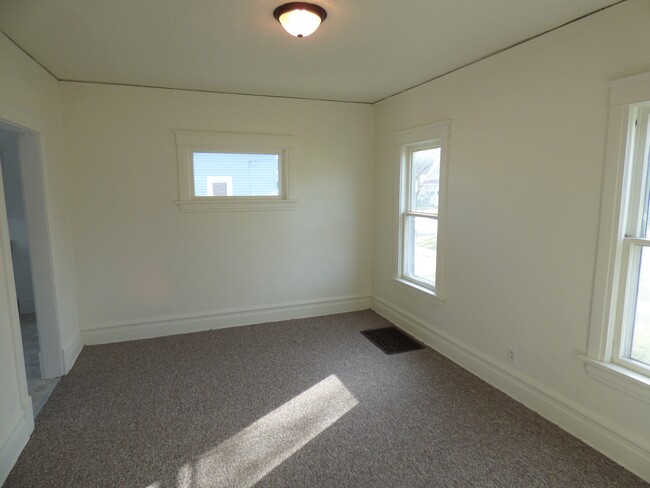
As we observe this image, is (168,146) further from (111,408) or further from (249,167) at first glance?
(111,408)

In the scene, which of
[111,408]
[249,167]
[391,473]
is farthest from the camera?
[249,167]

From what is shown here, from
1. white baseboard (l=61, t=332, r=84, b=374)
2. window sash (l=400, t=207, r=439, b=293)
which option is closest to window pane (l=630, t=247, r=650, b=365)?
window sash (l=400, t=207, r=439, b=293)

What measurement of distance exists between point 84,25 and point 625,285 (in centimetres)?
337

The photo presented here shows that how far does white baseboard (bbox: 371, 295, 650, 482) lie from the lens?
2.08 meters

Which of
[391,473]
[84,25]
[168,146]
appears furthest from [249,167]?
[391,473]

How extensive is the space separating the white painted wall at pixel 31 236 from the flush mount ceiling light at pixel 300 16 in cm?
172

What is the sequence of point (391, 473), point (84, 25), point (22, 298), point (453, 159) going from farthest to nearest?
point (22, 298), point (453, 159), point (84, 25), point (391, 473)

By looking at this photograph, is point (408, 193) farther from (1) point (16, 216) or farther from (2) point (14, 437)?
(1) point (16, 216)

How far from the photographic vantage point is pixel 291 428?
2.47 meters

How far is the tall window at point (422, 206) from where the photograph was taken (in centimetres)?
348

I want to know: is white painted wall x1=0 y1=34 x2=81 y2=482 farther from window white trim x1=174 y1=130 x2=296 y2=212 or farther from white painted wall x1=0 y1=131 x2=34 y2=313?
white painted wall x1=0 y1=131 x2=34 y2=313

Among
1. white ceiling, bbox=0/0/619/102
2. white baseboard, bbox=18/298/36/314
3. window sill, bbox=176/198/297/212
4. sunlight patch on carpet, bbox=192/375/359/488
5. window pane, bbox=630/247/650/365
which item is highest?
white ceiling, bbox=0/0/619/102

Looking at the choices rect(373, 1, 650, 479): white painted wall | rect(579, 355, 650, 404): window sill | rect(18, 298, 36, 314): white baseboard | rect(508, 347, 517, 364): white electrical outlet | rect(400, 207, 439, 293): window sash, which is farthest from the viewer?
rect(18, 298, 36, 314): white baseboard

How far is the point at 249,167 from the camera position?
4.13 m
